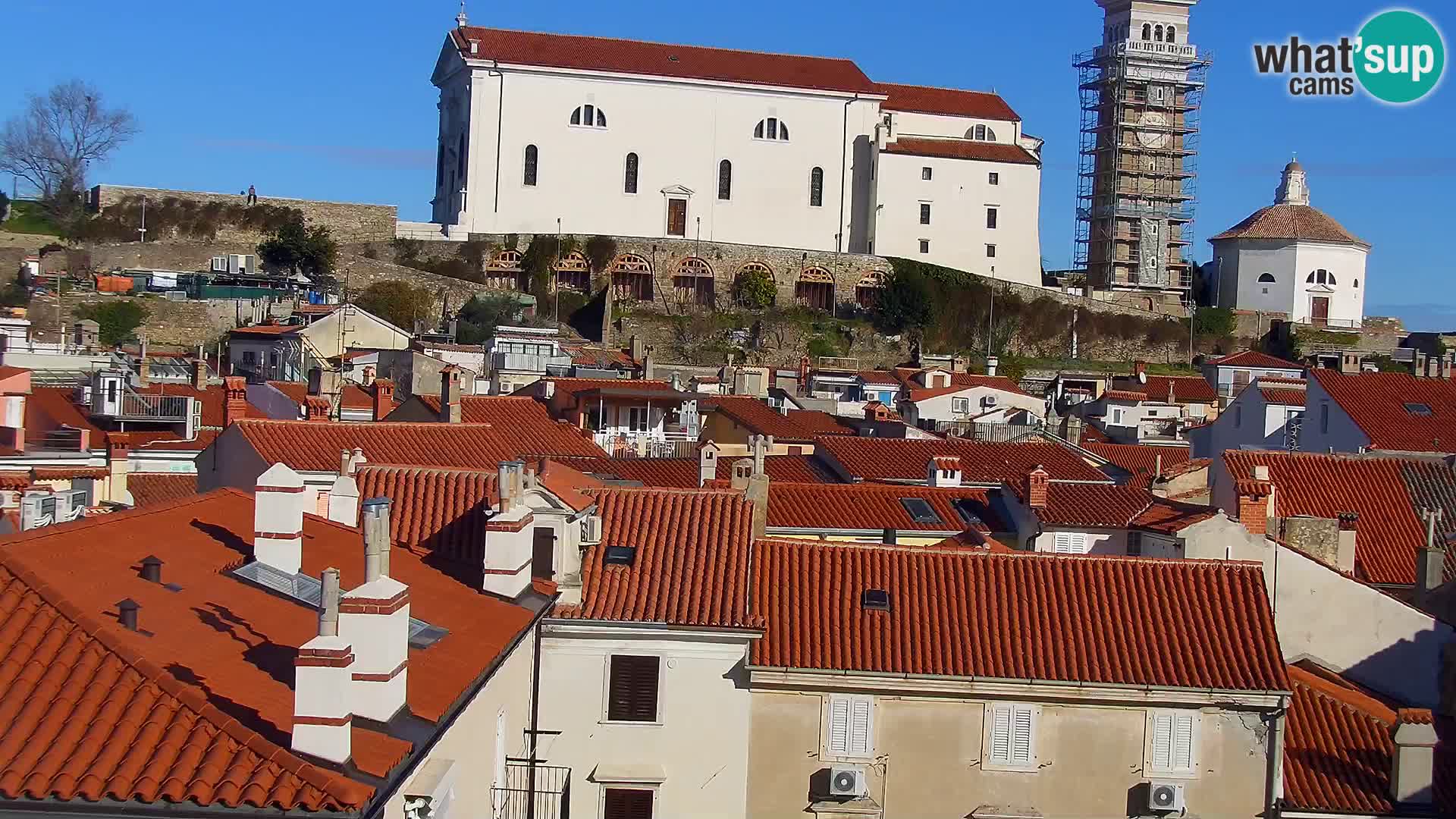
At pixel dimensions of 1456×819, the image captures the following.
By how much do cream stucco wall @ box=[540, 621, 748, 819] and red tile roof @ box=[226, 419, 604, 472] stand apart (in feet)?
18.3

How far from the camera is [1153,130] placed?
80.4 metres

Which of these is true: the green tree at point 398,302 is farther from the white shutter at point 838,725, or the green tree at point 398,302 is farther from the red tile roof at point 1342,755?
the white shutter at point 838,725

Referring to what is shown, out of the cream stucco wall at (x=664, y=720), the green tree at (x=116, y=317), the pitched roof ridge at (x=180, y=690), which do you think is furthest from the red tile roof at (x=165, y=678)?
the green tree at (x=116, y=317)

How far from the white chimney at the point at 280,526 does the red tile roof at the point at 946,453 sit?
1771 cm

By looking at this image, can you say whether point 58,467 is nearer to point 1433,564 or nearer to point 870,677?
point 870,677

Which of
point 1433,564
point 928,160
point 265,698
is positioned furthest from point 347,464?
point 928,160

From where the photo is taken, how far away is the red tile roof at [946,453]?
29047 mm

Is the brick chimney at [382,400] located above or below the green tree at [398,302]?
below

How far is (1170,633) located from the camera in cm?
1545

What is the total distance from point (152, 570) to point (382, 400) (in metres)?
20.9

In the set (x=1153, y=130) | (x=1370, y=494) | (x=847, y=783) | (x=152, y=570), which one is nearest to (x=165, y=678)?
(x=152, y=570)

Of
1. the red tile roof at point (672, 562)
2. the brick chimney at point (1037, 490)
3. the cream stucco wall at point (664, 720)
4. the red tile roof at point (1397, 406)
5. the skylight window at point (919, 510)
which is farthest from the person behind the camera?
the red tile roof at point (1397, 406)

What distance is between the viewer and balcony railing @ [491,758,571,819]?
11953 millimetres

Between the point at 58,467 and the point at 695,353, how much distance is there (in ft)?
165
